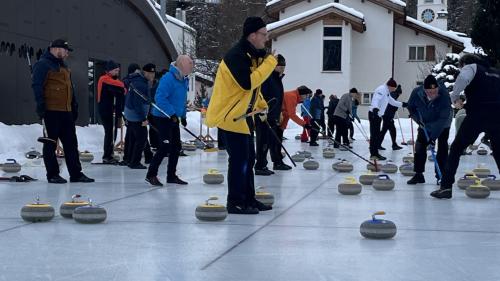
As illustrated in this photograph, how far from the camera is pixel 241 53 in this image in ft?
24.5

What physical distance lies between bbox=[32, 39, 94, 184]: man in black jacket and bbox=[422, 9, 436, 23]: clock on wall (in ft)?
166

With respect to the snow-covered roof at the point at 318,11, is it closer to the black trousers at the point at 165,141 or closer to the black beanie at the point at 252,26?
the black trousers at the point at 165,141

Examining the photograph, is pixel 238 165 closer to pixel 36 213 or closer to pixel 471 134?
pixel 36 213

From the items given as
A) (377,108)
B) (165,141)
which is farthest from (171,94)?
(377,108)

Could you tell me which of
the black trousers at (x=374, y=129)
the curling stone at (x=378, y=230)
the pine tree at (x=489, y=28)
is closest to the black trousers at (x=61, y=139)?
the curling stone at (x=378, y=230)

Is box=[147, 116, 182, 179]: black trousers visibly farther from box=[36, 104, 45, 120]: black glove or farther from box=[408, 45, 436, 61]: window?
box=[408, 45, 436, 61]: window

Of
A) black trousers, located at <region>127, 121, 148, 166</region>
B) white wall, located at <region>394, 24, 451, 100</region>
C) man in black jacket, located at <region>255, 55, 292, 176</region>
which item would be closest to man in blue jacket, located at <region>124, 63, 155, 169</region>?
black trousers, located at <region>127, 121, 148, 166</region>

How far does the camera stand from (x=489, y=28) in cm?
2419

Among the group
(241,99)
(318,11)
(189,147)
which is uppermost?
(318,11)

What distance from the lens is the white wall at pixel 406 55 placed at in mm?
51000

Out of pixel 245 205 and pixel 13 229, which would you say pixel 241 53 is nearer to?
pixel 245 205

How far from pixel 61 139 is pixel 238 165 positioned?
3.77 metres

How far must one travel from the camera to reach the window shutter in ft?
166

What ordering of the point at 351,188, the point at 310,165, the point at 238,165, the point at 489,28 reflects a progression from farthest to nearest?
the point at 489,28
the point at 310,165
the point at 351,188
the point at 238,165
